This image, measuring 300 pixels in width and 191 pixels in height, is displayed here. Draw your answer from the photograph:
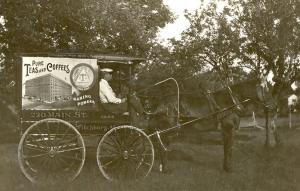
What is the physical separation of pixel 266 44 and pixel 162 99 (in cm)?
875

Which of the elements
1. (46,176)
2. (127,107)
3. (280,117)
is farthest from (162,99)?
(280,117)

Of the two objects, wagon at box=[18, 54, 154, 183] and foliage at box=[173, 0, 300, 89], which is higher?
foliage at box=[173, 0, 300, 89]

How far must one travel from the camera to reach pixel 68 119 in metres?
11.8

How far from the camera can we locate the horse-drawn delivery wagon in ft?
37.8

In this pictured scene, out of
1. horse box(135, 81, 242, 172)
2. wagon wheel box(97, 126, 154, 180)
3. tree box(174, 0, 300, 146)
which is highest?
tree box(174, 0, 300, 146)

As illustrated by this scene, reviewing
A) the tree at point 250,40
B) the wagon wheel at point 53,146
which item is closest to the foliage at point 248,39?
the tree at point 250,40

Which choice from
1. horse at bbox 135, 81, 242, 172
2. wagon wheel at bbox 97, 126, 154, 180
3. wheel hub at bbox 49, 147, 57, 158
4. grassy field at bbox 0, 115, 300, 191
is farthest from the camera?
horse at bbox 135, 81, 242, 172

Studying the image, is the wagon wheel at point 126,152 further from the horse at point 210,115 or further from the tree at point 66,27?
the tree at point 66,27

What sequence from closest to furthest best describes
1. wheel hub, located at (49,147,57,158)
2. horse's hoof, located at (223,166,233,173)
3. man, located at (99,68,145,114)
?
1. wheel hub, located at (49,147,57,158)
2. man, located at (99,68,145,114)
3. horse's hoof, located at (223,166,233,173)

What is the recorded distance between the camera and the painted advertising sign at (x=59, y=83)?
11617 mm

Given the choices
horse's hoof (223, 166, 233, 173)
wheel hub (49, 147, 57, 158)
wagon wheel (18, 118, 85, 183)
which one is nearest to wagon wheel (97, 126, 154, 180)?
wagon wheel (18, 118, 85, 183)

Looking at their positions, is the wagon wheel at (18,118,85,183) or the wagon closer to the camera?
the wagon wheel at (18,118,85,183)

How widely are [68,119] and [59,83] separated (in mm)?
791

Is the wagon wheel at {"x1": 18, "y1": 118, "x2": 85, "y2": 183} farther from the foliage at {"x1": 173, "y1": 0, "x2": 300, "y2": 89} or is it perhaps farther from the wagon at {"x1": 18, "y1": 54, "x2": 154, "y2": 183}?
the foliage at {"x1": 173, "y1": 0, "x2": 300, "y2": 89}
